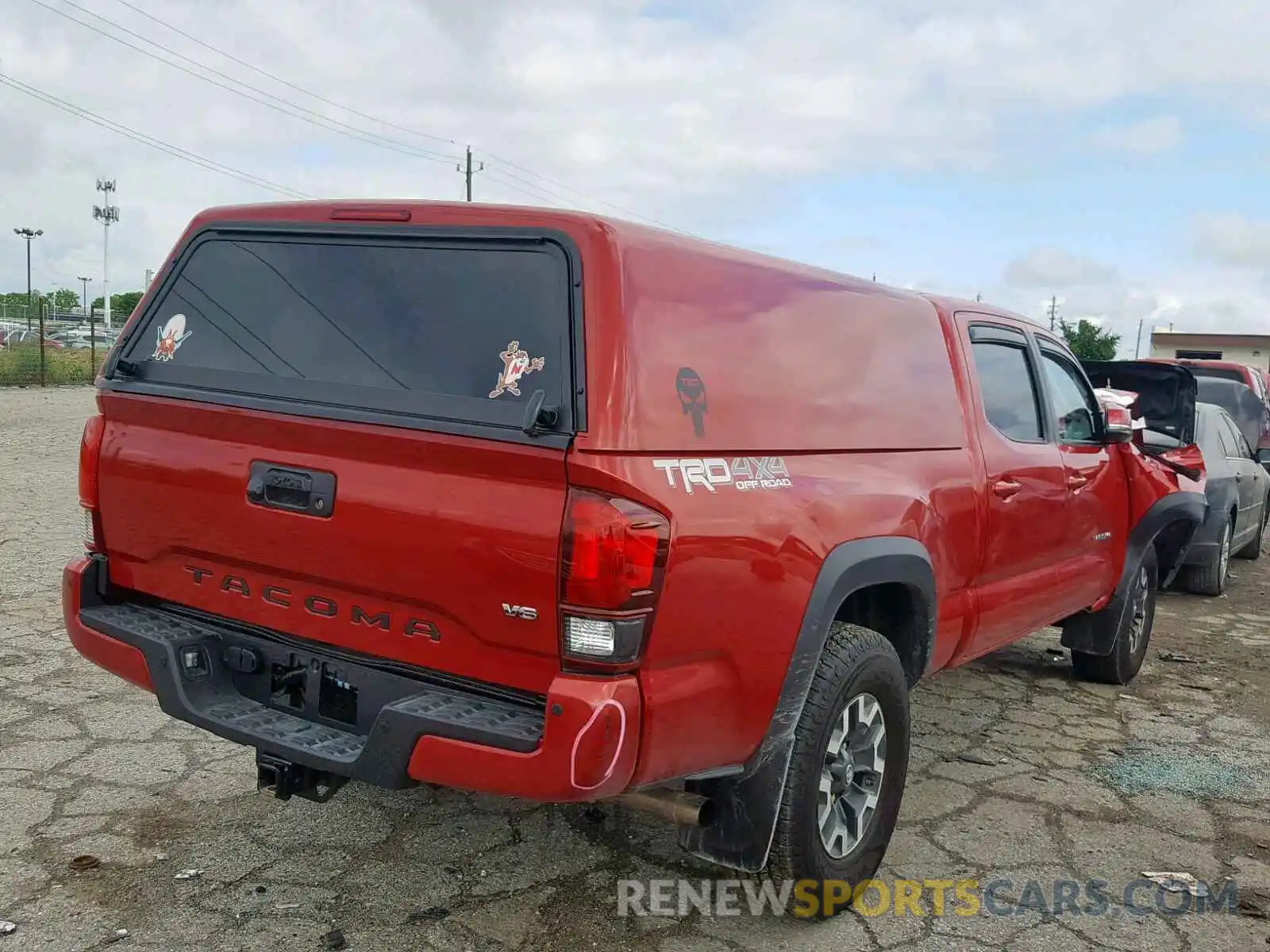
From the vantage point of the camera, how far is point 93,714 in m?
4.55

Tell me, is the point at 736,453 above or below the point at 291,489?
above

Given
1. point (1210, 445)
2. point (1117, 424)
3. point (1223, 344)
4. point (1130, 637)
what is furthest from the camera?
point (1223, 344)

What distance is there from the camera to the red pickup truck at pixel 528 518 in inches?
99.4

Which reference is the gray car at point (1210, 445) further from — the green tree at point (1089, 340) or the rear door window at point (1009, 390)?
the green tree at point (1089, 340)

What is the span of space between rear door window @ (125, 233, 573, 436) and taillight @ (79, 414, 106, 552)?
0.75ft

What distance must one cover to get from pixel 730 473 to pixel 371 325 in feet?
3.47

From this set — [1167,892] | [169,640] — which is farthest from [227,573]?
[1167,892]

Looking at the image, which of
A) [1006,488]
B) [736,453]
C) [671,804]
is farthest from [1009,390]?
[671,804]

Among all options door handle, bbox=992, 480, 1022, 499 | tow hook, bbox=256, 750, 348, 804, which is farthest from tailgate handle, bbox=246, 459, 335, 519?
door handle, bbox=992, 480, 1022, 499

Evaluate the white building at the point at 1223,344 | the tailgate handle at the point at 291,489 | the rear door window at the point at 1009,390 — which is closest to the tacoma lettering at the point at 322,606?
the tailgate handle at the point at 291,489

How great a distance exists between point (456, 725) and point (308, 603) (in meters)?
0.63

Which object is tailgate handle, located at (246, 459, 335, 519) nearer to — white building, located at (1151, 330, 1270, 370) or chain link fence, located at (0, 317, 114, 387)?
chain link fence, located at (0, 317, 114, 387)

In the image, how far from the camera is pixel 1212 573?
8578mm

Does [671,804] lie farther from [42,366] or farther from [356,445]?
[42,366]
